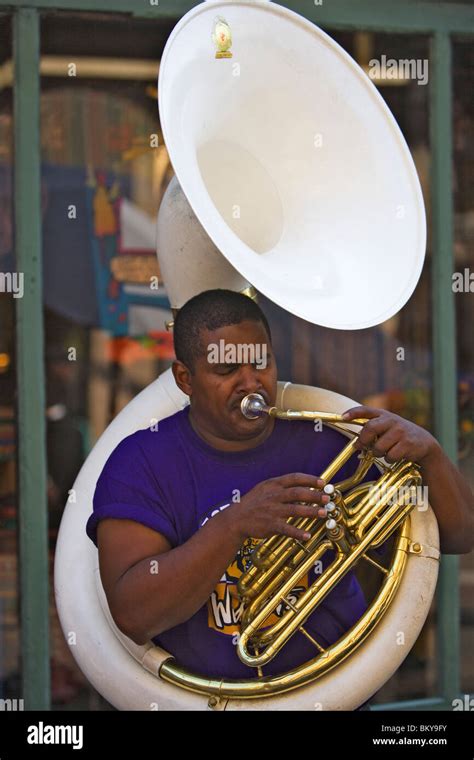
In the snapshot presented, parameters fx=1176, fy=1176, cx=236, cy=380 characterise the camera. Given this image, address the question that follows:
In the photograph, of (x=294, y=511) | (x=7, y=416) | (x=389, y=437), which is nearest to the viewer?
(x=294, y=511)

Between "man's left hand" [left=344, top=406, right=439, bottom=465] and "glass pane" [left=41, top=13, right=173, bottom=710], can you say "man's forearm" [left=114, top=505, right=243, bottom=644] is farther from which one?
"glass pane" [left=41, top=13, right=173, bottom=710]

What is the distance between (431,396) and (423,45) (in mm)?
1080

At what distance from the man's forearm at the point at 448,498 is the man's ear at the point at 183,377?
0.55 metres

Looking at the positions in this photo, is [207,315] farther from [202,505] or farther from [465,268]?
[465,268]

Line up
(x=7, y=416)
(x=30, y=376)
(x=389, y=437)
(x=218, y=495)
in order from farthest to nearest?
(x=7, y=416), (x=30, y=376), (x=218, y=495), (x=389, y=437)

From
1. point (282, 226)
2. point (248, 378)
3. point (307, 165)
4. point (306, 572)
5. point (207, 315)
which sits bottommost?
point (306, 572)

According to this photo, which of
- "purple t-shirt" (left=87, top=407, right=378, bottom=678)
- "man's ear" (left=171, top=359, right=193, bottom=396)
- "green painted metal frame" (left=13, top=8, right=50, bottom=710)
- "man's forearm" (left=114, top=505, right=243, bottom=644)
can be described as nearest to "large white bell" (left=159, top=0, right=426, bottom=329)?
"man's ear" (left=171, top=359, right=193, bottom=396)

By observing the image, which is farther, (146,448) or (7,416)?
(7,416)

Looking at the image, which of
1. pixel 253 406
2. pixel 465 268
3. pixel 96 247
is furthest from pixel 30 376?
pixel 465 268

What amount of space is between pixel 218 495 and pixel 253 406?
0.24m

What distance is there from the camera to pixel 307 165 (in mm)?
2809

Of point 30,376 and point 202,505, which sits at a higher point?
point 30,376

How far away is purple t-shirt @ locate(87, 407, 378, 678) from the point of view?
101 inches
